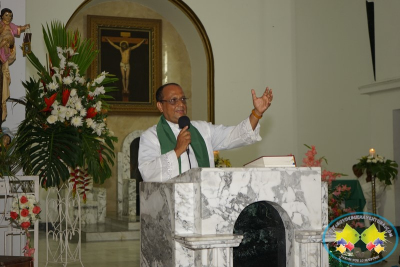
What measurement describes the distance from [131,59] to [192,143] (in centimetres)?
987

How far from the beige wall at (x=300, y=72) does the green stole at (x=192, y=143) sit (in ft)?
23.8

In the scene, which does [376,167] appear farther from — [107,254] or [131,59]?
[131,59]

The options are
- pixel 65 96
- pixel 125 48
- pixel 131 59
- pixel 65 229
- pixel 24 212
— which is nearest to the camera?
pixel 24 212

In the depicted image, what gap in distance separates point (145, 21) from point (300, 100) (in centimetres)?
398

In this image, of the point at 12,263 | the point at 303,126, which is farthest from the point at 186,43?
the point at 12,263

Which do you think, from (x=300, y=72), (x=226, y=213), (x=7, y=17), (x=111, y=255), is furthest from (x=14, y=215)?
(x=300, y=72)

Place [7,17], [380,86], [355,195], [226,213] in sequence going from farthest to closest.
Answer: [380,86] → [355,195] → [7,17] → [226,213]

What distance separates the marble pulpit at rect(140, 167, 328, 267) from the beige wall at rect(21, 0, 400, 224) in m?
8.12

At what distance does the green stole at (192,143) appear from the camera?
4.34 m

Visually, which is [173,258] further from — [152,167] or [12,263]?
[12,263]

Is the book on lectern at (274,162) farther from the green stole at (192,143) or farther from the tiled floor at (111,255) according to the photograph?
the tiled floor at (111,255)

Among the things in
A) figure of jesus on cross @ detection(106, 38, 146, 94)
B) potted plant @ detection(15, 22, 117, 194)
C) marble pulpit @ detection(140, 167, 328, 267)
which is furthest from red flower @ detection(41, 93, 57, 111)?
figure of jesus on cross @ detection(106, 38, 146, 94)

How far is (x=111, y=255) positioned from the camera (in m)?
9.19

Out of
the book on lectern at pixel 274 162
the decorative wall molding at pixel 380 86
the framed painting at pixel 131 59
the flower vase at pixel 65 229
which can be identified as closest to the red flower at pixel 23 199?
the flower vase at pixel 65 229
